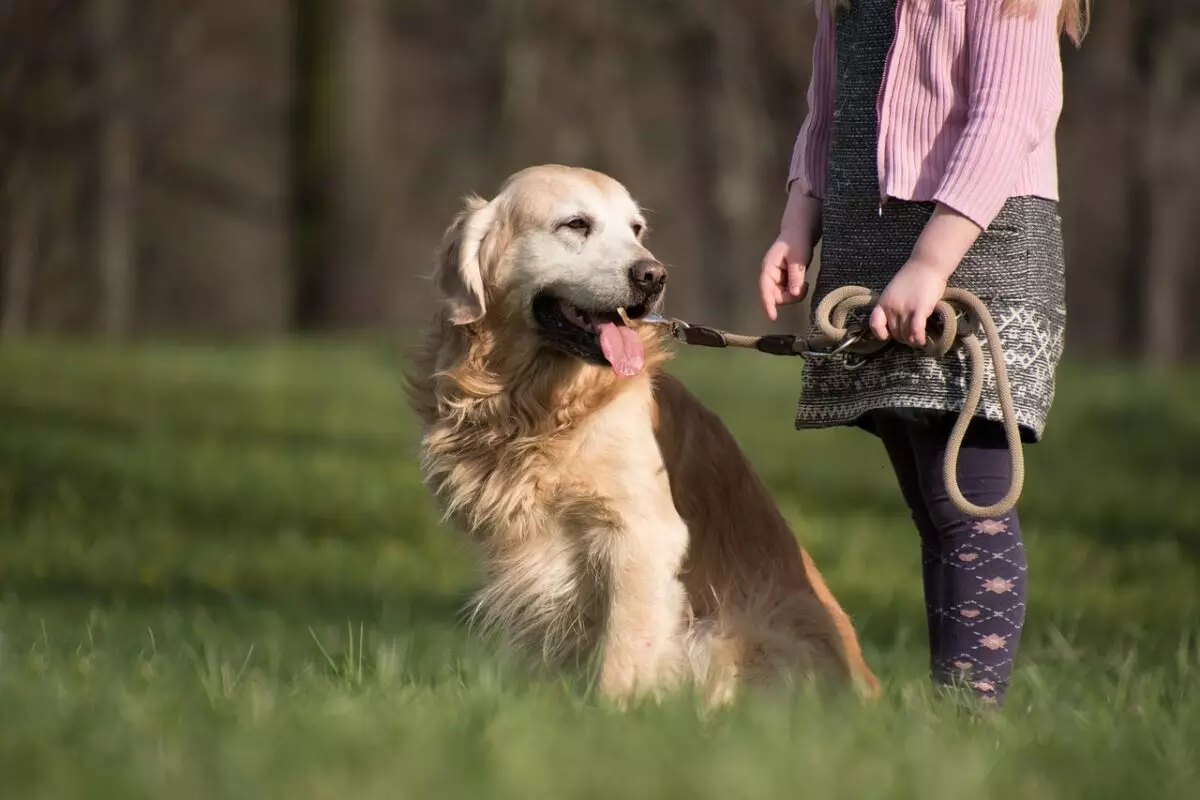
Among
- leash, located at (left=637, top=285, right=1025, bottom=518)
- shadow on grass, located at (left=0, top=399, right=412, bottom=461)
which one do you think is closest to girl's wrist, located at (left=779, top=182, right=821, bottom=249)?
leash, located at (left=637, top=285, right=1025, bottom=518)

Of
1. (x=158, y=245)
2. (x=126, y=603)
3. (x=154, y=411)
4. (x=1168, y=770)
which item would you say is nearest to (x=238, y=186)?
(x=158, y=245)

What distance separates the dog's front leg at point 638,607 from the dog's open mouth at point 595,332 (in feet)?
1.40

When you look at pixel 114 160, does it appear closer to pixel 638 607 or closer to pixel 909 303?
pixel 638 607

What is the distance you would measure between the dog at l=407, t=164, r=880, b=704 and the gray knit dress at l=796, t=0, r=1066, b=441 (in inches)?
18.3

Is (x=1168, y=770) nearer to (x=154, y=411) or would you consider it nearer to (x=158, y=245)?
(x=154, y=411)

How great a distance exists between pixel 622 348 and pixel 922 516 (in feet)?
2.79

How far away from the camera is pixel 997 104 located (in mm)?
3074

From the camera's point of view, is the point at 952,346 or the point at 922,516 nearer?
the point at 952,346

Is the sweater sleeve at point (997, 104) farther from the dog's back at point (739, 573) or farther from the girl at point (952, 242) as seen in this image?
the dog's back at point (739, 573)

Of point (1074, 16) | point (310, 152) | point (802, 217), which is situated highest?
point (310, 152)

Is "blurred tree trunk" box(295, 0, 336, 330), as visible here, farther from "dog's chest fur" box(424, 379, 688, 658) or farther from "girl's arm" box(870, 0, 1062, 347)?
"girl's arm" box(870, 0, 1062, 347)

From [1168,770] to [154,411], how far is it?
25.5ft

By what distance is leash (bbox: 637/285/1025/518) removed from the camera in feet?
10.2

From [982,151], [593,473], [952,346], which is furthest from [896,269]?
[593,473]
